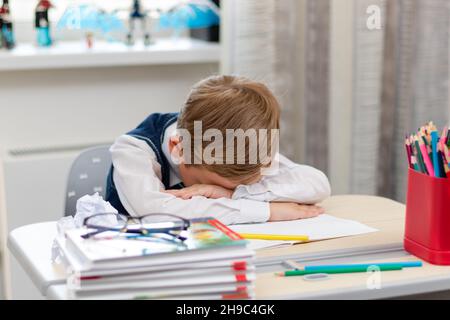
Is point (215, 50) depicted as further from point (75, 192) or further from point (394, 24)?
point (75, 192)

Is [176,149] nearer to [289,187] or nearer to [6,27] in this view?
[289,187]

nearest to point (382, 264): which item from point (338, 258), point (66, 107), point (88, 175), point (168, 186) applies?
point (338, 258)

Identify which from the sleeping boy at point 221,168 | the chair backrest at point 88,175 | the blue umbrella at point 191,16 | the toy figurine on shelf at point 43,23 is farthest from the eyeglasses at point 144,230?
the blue umbrella at point 191,16

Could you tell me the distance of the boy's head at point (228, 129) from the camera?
4.65ft

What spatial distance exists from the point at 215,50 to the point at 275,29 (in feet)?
0.79

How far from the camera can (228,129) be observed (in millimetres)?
1415

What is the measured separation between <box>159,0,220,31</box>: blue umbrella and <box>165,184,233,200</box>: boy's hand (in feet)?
4.04

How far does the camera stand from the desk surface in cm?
111

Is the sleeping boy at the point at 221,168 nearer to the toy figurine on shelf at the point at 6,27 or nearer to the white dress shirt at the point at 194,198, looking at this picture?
the white dress shirt at the point at 194,198

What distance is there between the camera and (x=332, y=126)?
257 cm

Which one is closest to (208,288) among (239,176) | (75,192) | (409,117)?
(239,176)

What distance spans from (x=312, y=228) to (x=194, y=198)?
0.73 feet

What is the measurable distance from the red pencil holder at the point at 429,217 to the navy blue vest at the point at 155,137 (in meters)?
0.53

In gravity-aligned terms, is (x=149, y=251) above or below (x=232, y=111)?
below
